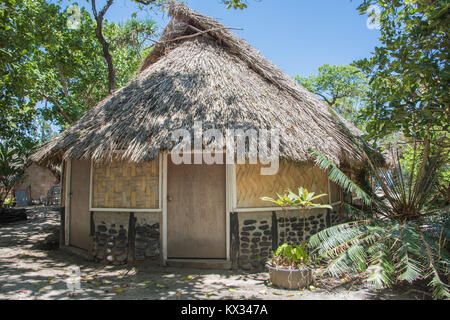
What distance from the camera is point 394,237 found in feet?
13.8

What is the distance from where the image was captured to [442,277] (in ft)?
13.5

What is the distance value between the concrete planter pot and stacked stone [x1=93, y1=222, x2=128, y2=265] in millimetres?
2701

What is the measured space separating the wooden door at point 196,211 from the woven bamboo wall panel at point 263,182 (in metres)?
0.40

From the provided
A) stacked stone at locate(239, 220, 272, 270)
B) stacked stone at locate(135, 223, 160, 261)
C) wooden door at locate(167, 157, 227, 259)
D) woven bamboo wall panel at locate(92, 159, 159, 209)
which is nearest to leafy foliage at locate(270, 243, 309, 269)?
stacked stone at locate(239, 220, 272, 270)

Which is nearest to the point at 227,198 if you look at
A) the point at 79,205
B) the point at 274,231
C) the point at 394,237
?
the point at 274,231

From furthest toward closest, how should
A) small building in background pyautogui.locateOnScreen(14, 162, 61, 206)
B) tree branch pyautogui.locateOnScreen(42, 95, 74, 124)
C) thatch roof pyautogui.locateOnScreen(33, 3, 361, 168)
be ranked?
small building in background pyautogui.locateOnScreen(14, 162, 61, 206), tree branch pyautogui.locateOnScreen(42, 95, 74, 124), thatch roof pyautogui.locateOnScreen(33, 3, 361, 168)

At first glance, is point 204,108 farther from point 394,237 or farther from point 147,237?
point 394,237

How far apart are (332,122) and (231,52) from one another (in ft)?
9.67

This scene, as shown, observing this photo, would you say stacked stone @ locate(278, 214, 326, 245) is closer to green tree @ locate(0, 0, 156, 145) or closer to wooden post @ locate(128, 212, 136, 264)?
wooden post @ locate(128, 212, 136, 264)

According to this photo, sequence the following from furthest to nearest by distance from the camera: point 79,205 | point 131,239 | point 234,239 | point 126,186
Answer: point 79,205
point 126,186
point 131,239
point 234,239

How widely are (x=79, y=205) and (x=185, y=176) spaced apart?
243cm

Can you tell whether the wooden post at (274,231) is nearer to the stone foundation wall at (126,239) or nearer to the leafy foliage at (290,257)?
the leafy foliage at (290,257)

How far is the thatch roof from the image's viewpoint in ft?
16.7

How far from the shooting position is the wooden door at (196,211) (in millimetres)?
5438
